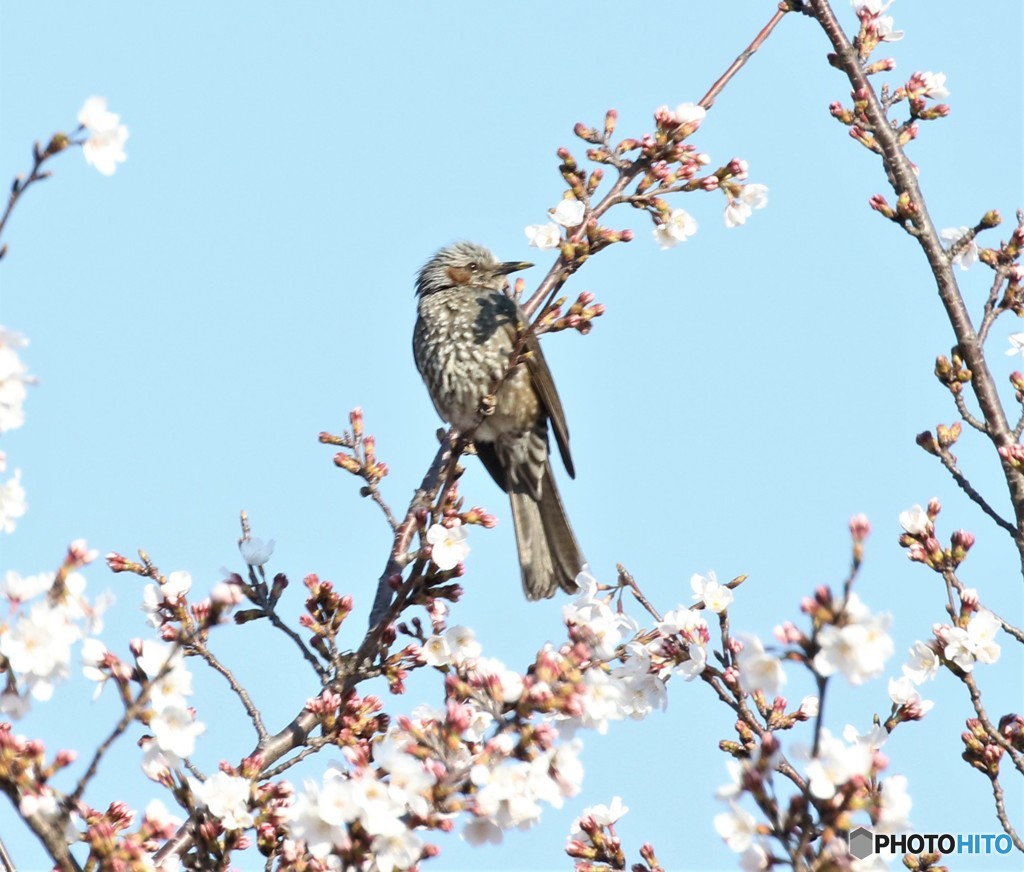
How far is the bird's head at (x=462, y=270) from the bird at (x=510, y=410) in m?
0.23

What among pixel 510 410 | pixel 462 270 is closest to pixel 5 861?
pixel 510 410

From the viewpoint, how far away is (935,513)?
4.05m

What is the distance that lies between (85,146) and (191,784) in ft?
4.70

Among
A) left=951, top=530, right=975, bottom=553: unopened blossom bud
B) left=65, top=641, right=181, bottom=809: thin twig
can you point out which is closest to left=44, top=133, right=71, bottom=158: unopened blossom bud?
left=65, top=641, right=181, bottom=809: thin twig

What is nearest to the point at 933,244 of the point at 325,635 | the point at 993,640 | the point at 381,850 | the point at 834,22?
the point at 834,22

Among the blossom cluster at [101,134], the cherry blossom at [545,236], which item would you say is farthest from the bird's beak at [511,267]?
the blossom cluster at [101,134]

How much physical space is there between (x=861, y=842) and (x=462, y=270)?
459 cm

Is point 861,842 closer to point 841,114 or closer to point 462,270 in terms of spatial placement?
point 841,114

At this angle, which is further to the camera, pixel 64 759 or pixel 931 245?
pixel 931 245

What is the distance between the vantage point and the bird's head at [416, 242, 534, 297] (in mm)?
6883

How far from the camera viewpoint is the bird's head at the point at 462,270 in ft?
22.6

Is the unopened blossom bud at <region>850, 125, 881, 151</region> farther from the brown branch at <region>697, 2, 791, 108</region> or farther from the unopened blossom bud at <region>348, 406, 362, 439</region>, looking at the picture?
the unopened blossom bud at <region>348, 406, 362, 439</region>

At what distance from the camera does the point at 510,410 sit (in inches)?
246

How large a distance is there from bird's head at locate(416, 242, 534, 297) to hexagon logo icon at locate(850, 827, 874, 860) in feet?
14.0
